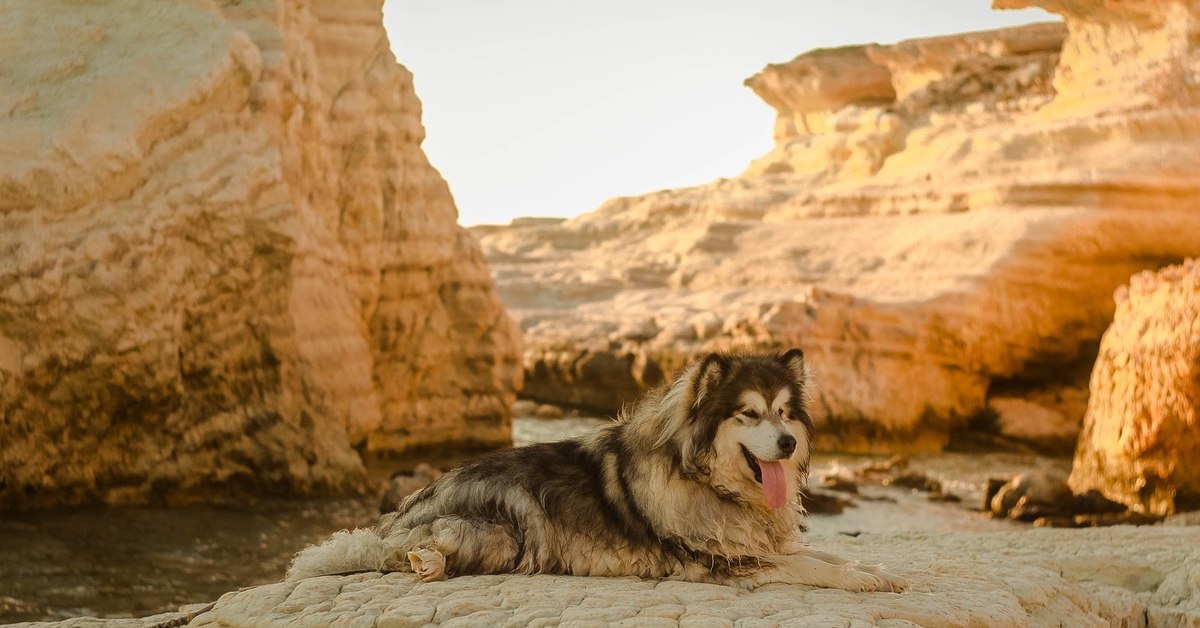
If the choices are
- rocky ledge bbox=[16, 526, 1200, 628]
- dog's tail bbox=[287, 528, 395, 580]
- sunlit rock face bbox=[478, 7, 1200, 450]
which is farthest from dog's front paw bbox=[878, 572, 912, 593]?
sunlit rock face bbox=[478, 7, 1200, 450]

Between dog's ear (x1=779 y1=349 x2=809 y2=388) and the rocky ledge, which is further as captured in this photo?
dog's ear (x1=779 y1=349 x2=809 y2=388)

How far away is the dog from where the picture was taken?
657 centimetres

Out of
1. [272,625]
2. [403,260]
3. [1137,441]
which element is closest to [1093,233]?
[1137,441]

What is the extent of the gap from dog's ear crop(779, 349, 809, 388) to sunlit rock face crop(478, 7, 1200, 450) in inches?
689

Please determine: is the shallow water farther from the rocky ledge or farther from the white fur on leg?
the white fur on leg

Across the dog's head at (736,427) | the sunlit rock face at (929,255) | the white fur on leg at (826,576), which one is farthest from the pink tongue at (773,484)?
the sunlit rock face at (929,255)

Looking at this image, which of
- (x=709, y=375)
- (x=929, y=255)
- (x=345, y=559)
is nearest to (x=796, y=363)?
(x=709, y=375)

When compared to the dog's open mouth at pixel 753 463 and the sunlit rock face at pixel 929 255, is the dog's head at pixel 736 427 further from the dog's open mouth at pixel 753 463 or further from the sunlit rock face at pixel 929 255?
the sunlit rock face at pixel 929 255

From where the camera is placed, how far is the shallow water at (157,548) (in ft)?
36.1

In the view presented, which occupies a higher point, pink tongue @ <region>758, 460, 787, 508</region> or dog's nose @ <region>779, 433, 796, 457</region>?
dog's nose @ <region>779, 433, 796, 457</region>

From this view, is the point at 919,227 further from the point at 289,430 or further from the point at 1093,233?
the point at 289,430

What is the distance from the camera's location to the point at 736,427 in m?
6.58

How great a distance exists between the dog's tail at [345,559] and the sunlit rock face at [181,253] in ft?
24.6

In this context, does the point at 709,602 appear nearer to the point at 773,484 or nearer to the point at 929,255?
the point at 773,484
